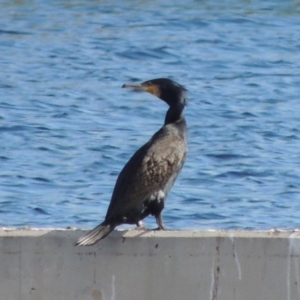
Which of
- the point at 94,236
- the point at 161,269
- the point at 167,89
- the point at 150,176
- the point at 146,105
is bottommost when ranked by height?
the point at 161,269

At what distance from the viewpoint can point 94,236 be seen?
4934 mm

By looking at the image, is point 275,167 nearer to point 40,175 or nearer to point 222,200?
point 222,200

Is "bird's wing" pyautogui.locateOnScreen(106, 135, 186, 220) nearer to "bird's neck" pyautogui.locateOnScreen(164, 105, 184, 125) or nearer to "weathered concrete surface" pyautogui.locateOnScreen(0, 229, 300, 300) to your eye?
"bird's neck" pyautogui.locateOnScreen(164, 105, 184, 125)

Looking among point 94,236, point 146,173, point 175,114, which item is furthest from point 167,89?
point 94,236

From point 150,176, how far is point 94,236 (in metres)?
0.73

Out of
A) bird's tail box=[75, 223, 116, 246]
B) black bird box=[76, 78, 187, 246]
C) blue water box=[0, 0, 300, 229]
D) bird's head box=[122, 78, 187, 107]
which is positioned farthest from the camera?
blue water box=[0, 0, 300, 229]

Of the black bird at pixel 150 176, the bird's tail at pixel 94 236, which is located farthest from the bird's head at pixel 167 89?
the bird's tail at pixel 94 236

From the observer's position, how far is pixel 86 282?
4969mm

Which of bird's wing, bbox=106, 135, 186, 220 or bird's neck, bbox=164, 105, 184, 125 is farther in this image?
bird's neck, bbox=164, 105, 184, 125

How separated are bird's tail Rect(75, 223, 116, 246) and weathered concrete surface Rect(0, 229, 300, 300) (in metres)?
0.09

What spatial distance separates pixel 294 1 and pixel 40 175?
33.1ft

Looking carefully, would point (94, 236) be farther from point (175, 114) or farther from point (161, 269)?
point (175, 114)

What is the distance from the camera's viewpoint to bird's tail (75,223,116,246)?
488 cm

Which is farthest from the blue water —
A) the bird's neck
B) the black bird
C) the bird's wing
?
the bird's wing
